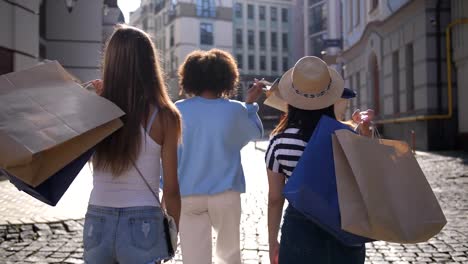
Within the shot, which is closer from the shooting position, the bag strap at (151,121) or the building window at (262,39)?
the bag strap at (151,121)

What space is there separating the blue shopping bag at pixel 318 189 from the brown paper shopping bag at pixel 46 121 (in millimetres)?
782

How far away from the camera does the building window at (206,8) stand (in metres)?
63.8

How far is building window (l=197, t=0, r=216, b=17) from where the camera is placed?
2514 inches

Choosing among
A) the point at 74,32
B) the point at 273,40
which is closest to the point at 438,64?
the point at 74,32

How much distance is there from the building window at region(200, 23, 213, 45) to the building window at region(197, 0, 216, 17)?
1105 mm

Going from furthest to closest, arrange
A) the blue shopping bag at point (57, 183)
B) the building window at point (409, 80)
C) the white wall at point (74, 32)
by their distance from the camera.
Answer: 1. the building window at point (409, 80)
2. the white wall at point (74, 32)
3. the blue shopping bag at point (57, 183)

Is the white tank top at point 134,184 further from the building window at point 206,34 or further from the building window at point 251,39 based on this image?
the building window at point 251,39

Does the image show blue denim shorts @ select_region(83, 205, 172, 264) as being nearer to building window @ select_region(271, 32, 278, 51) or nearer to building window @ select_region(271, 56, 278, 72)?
building window @ select_region(271, 56, 278, 72)

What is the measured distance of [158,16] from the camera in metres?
72.8

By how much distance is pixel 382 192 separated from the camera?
2.44m

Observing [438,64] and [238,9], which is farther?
[238,9]

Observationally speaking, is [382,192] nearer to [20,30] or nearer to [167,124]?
[167,124]

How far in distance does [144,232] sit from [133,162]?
311 millimetres

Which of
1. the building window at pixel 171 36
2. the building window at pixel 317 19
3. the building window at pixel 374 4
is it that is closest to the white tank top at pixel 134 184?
the building window at pixel 374 4
